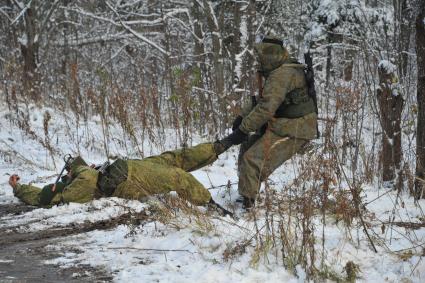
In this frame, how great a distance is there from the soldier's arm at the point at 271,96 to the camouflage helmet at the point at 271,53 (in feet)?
0.31

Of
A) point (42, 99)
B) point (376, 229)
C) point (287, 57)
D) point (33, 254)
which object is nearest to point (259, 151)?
point (287, 57)

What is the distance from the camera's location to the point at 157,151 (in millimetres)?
7426

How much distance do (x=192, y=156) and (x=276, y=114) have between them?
92 centimetres

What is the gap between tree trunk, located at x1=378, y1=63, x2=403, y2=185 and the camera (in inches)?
231

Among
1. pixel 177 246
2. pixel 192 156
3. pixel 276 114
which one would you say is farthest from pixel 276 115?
pixel 177 246

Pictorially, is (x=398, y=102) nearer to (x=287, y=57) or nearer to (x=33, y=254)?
(x=287, y=57)

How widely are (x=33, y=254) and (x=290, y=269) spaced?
1.77 meters

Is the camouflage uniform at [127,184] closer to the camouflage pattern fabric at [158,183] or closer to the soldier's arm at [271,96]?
the camouflage pattern fabric at [158,183]

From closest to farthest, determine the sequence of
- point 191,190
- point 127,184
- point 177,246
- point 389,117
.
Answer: point 177,246 → point 191,190 → point 127,184 → point 389,117

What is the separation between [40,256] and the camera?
11.8 ft

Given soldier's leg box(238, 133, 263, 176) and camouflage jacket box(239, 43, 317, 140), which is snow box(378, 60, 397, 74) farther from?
soldier's leg box(238, 133, 263, 176)

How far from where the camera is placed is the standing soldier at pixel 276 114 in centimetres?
485

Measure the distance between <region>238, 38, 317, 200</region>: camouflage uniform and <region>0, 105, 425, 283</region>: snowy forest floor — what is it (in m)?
0.42

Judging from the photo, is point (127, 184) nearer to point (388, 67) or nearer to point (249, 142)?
point (249, 142)
